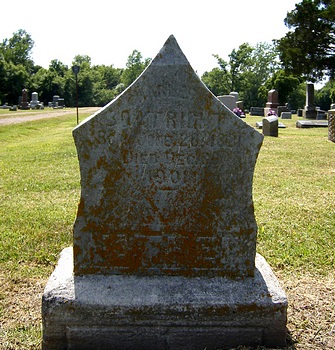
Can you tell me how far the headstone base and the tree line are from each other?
25.0m

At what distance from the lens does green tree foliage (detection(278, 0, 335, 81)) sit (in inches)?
1061

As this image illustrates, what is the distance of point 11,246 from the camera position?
14.4 ft

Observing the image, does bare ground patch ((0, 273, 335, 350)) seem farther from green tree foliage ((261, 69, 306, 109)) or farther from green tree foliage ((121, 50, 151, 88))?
green tree foliage ((121, 50, 151, 88))

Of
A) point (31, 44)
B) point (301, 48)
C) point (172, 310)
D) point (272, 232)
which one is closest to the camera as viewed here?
point (172, 310)

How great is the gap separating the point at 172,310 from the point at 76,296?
0.59 m

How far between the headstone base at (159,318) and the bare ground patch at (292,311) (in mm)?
161

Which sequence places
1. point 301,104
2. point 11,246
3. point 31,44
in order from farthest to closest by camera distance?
point 31,44, point 301,104, point 11,246

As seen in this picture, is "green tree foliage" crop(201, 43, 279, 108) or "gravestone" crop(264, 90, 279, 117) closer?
"gravestone" crop(264, 90, 279, 117)

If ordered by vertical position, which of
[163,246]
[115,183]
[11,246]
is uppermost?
[115,183]

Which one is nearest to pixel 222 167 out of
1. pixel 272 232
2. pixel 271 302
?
pixel 271 302

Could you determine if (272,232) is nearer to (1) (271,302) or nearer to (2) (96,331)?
(1) (271,302)

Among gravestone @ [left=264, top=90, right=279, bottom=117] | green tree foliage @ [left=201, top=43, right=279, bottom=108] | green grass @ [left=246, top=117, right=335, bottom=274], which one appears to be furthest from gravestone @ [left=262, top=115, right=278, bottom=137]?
green tree foliage @ [left=201, top=43, right=279, bottom=108]

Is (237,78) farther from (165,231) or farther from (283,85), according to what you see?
(165,231)

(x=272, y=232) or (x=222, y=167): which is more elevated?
(x=222, y=167)
